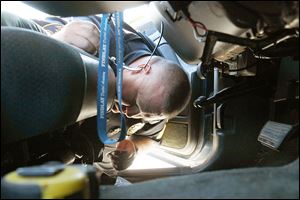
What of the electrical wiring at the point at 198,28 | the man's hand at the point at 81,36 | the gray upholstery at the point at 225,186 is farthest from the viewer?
the man's hand at the point at 81,36

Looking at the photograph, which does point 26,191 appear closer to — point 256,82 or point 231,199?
point 231,199

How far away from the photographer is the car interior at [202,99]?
58 centimetres

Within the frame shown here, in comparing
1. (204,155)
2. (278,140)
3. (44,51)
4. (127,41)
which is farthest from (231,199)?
(127,41)

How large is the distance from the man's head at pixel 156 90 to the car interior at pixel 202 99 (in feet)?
0.79

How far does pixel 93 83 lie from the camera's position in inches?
39.8

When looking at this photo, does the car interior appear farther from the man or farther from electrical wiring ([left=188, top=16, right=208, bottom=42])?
the man

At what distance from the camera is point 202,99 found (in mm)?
1287

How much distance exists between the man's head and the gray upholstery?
0.90 metres

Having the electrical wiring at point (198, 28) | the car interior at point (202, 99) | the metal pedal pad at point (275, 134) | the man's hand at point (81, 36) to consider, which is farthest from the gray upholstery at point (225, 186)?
the man's hand at point (81, 36)

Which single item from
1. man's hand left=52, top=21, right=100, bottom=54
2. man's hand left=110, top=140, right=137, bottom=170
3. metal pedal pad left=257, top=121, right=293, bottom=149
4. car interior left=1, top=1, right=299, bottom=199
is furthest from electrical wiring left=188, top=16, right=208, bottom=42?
man's hand left=110, top=140, right=137, bottom=170

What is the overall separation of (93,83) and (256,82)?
514mm

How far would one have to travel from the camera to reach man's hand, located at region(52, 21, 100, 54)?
1350 mm

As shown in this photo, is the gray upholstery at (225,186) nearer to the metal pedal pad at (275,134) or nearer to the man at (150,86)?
the metal pedal pad at (275,134)

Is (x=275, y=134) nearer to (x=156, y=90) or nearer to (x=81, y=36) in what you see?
(x=156, y=90)
